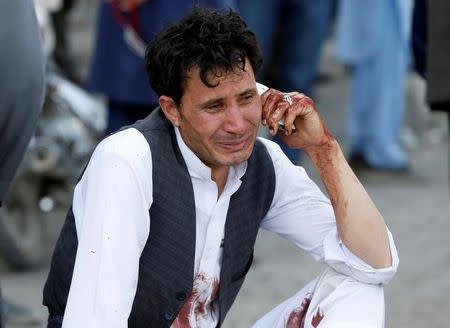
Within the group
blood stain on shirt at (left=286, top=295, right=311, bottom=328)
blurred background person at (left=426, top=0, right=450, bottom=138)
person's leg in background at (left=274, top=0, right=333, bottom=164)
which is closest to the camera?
blood stain on shirt at (left=286, top=295, right=311, bottom=328)

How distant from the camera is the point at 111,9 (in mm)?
5566

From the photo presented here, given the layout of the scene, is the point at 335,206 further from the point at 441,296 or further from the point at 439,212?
the point at 439,212

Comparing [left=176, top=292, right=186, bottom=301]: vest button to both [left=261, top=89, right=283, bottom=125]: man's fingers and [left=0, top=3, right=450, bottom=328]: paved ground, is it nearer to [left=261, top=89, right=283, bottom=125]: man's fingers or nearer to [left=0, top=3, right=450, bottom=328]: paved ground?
[left=261, top=89, right=283, bottom=125]: man's fingers

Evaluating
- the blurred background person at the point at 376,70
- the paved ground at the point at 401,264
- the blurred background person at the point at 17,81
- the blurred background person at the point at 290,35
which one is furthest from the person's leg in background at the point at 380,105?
the blurred background person at the point at 17,81

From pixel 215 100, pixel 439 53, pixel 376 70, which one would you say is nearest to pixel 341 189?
Answer: pixel 215 100

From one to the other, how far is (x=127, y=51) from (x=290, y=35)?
3.03ft

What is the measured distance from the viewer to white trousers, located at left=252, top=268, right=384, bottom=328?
337 cm

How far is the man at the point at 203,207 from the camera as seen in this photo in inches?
126

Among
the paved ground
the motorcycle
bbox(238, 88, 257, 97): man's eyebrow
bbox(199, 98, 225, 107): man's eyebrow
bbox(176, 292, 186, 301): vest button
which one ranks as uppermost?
bbox(238, 88, 257, 97): man's eyebrow

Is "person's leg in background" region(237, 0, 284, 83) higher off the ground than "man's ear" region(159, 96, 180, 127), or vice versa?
"man's ear" region(159, 96, 180, 127)

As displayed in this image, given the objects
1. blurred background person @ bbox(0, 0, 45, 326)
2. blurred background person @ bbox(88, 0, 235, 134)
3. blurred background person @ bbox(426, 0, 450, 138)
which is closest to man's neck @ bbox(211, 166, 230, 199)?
blurred background person @ bbox(0, 0, 45, 326)

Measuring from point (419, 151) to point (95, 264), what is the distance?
468cm

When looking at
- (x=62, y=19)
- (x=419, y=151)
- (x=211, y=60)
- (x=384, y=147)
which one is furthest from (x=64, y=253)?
(x=62, y=19)

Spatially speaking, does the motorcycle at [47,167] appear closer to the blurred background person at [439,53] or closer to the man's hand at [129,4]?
the man's hand at [129,4]
